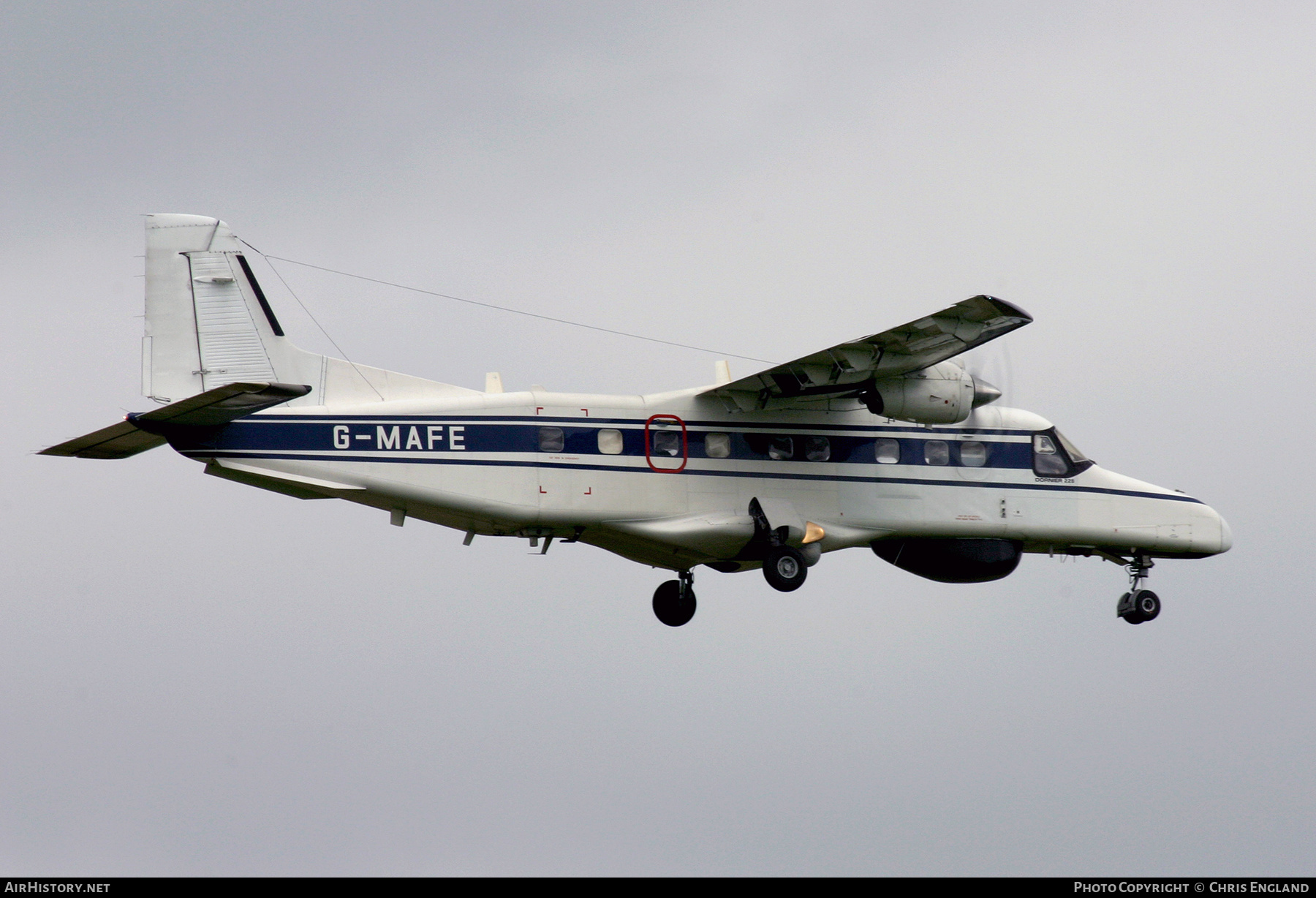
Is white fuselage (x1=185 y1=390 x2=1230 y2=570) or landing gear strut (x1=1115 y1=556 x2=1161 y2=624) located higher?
white fuselage (x1=185 y1=390 x2=1230 y2=570)

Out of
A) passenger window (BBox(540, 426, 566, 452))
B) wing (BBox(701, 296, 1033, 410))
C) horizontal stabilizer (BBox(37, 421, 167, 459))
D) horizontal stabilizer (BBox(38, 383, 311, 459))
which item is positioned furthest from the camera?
passenger window (BBox(540, 426, 566, 452))

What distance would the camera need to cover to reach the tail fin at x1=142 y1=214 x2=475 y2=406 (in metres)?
22.2

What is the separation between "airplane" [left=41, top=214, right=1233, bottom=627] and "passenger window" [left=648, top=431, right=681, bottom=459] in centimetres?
3

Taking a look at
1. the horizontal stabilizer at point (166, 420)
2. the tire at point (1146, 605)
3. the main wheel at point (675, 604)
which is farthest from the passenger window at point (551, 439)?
the tire at point (1146, 605)

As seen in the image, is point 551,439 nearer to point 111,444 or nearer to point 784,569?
point 784,569

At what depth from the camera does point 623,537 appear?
2384 centimetres

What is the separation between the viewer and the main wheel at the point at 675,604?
2614 centimetres

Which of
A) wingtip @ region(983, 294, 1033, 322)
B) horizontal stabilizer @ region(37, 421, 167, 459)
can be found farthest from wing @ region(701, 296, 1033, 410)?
horizontal stabilizer @ region(37, 421, 167, 459)

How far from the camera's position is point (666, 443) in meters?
23.9

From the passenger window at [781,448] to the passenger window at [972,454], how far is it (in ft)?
9.43

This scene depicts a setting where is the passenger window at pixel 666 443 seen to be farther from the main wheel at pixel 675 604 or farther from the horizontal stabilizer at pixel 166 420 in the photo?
the horizontal stabilizer at pixel 166 420

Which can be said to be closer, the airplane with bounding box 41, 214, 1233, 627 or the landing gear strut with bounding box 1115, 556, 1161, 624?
the airplane with bounding box 41, 214, 1233, 627

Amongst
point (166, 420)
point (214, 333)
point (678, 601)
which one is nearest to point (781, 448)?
point (678, 601)

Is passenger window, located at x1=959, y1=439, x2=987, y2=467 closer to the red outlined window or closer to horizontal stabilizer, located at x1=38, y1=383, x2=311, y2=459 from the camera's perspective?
the red outlined window
